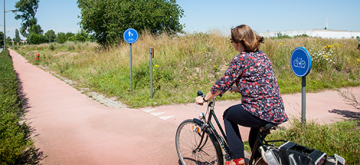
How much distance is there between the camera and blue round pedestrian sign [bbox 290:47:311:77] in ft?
10.6

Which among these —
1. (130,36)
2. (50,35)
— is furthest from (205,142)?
(50,35)

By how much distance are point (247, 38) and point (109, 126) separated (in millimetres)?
3737

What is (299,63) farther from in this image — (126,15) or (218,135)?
(126,15)

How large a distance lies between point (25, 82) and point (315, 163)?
11581 mm

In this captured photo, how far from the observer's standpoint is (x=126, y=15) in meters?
15.5

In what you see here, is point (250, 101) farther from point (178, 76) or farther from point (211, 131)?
point (178, 76)

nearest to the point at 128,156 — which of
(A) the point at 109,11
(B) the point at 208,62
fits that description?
(B) the point at 208,62

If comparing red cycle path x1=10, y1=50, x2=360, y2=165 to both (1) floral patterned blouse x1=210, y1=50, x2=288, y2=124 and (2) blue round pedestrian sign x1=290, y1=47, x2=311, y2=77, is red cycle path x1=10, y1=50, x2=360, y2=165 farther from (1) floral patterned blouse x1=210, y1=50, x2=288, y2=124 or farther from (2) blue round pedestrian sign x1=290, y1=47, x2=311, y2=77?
(1) floral patterned blouse x1=210, y1=50, x2=288, y2=124

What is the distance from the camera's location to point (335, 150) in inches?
123

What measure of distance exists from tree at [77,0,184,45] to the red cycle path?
8526 millimetres

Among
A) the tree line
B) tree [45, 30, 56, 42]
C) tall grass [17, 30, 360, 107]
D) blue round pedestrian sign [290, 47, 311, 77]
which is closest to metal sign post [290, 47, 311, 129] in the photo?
blue round pedestrian sign [290, 47, 311, 77]

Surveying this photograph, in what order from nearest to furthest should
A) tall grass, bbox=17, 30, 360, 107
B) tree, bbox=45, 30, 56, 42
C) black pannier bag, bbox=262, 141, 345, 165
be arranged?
black pannier bag, bbox=262, 141, 345, 165 → tall grass, bbox=17, 30, 360, 107 → tree, bbox=45, 30, 56, 42

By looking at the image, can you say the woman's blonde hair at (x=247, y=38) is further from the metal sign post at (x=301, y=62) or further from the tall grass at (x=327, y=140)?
the tall grass at (x=327, y=140)

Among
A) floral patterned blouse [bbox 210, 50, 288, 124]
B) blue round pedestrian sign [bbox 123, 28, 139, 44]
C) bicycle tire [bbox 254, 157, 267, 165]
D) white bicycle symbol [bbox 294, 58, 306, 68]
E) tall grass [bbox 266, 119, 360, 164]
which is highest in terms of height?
blue round pedestrian sign [bbox 123, 28, 139, 44]
